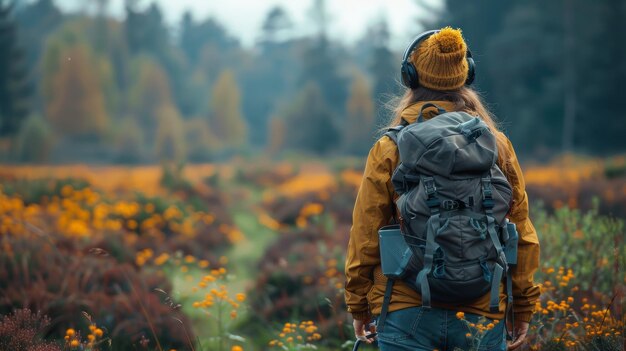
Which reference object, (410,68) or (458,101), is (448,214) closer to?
(458,101)

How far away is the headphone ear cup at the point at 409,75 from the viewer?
2.59m

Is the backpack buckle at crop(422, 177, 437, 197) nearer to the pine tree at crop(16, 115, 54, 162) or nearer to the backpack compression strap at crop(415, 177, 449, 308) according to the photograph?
the backpack compression strap at crop(415, 177, 449, 308)

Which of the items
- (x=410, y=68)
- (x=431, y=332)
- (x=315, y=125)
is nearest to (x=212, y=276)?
(x=431, y=332)

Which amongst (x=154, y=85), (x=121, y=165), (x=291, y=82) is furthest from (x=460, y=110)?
(x=291, y=82)

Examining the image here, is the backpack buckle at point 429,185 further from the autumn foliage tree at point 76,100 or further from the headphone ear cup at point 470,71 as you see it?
the autumn foliage tree at point 76,100

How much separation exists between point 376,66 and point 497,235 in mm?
45614

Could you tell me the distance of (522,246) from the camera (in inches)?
99.7

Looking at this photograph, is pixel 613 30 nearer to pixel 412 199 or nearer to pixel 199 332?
pixel 199 332

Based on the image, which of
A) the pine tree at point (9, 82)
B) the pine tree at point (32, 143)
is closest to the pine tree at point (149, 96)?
the pine tree at point (9, 82)

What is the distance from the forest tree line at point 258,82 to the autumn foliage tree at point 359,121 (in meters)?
→ 0.11

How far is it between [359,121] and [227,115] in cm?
1658

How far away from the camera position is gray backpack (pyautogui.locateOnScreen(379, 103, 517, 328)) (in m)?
2.25

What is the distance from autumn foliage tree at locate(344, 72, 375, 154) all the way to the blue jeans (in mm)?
43346

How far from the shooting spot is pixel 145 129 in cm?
5491
